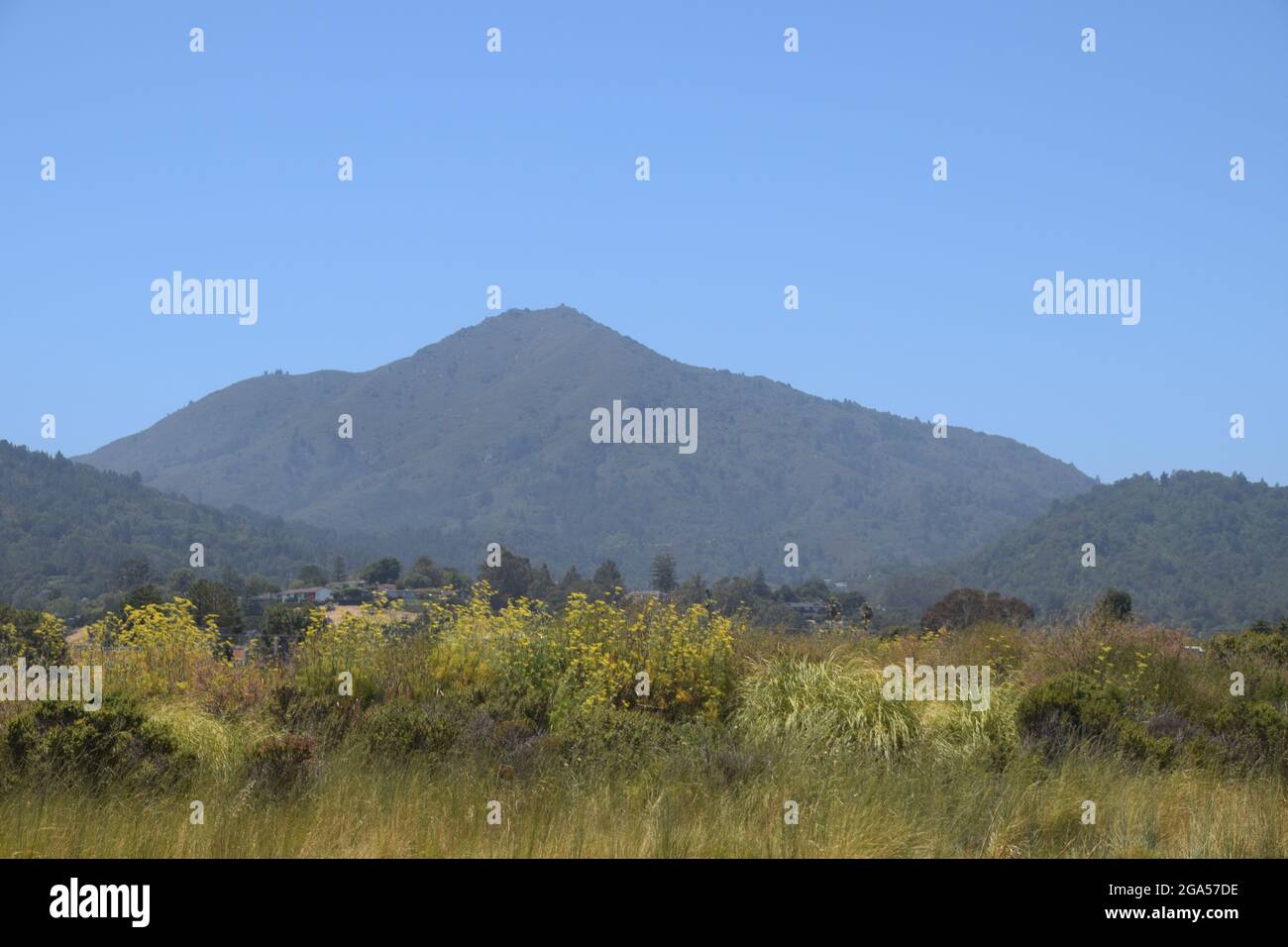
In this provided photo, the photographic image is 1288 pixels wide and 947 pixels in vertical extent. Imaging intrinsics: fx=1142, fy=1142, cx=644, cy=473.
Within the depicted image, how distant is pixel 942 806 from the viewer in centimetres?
809

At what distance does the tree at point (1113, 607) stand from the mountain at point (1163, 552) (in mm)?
45271

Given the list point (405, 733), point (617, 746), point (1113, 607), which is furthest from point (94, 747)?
point (1113, 607)

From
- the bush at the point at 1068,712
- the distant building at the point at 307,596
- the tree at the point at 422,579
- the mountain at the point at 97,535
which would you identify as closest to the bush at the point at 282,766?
the bush at the point at 1068,712

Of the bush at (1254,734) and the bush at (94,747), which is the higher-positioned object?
the bush at (94,747)

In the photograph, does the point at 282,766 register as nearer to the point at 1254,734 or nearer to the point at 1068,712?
the point at 1068,712

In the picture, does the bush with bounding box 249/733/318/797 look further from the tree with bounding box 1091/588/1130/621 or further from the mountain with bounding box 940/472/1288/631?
the mountain with bounding box 940/472/1288/631

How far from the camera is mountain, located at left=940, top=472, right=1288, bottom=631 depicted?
229 feet

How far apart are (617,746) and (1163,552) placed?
86029 mm

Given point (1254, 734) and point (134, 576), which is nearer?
point (1254, 734)

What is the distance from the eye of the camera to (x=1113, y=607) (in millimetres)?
16125

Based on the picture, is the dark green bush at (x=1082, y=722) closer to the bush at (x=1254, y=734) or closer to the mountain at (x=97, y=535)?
the bush at (x=1254, y=734)

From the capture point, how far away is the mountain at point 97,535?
60.7m
